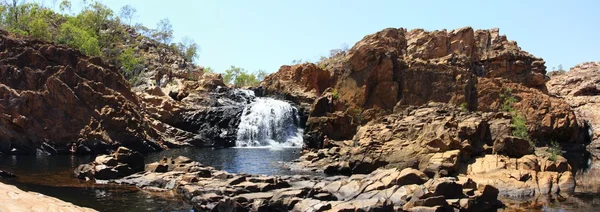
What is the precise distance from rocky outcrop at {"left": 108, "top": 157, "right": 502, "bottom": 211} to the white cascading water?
31.5m

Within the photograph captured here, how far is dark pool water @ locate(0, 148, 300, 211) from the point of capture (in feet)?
78.2

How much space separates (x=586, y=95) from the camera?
70.9 metres

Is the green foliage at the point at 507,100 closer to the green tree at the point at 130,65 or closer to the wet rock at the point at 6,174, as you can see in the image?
the wet rock at the point at 6,174

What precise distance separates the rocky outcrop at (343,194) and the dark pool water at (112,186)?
63.3 inches

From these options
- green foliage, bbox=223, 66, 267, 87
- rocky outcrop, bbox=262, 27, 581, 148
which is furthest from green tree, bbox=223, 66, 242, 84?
rocky outcrop, bbox=262, 27, 581, 148

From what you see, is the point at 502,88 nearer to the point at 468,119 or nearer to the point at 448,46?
the point at 448,46

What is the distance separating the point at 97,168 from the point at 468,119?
25953mm

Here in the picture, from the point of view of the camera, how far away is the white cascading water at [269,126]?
193ft

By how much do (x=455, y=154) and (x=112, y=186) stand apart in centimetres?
2027

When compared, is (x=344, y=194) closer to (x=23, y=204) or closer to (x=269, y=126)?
(x=23, y=204)

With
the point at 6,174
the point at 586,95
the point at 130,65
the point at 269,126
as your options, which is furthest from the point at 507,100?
the point at 130,65

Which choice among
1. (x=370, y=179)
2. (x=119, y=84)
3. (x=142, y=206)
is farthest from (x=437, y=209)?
(x=119, y=84)

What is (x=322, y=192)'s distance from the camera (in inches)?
894

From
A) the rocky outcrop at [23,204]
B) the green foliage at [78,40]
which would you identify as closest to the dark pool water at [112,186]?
the rocky outcrop at [23,204]
